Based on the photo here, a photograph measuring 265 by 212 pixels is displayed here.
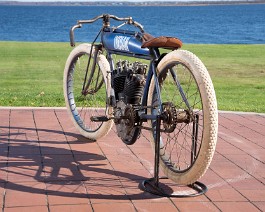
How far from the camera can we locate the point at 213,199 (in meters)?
4.43

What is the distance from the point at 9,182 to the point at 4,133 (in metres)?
1.77

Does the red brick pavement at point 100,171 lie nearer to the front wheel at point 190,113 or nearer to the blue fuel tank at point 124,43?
the front wheel at point 190,113

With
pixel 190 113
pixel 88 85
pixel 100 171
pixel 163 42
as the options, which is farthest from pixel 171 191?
pixel 88 85

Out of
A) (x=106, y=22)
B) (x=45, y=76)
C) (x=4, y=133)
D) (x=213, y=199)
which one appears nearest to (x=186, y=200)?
(x=213, y=199)

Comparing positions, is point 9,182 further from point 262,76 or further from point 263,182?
point 262,76

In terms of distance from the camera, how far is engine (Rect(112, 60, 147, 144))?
5.09 meters

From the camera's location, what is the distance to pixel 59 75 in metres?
13.1

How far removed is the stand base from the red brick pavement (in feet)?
0.19

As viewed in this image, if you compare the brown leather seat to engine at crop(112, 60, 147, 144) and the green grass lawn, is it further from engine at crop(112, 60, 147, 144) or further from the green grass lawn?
the green grass lawn

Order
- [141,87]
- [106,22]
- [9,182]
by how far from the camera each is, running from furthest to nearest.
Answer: [106,22]
[141,87]
[9,182]

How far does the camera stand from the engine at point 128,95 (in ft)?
16.7

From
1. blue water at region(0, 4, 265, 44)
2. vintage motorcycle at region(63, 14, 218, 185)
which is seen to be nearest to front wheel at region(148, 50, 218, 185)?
vintage motorcycle at region(63, 14, 218, 185)

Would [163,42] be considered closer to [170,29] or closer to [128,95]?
[128,95]

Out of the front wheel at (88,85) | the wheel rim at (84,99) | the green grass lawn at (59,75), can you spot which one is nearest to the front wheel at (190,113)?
the front wheel at (88,85)
